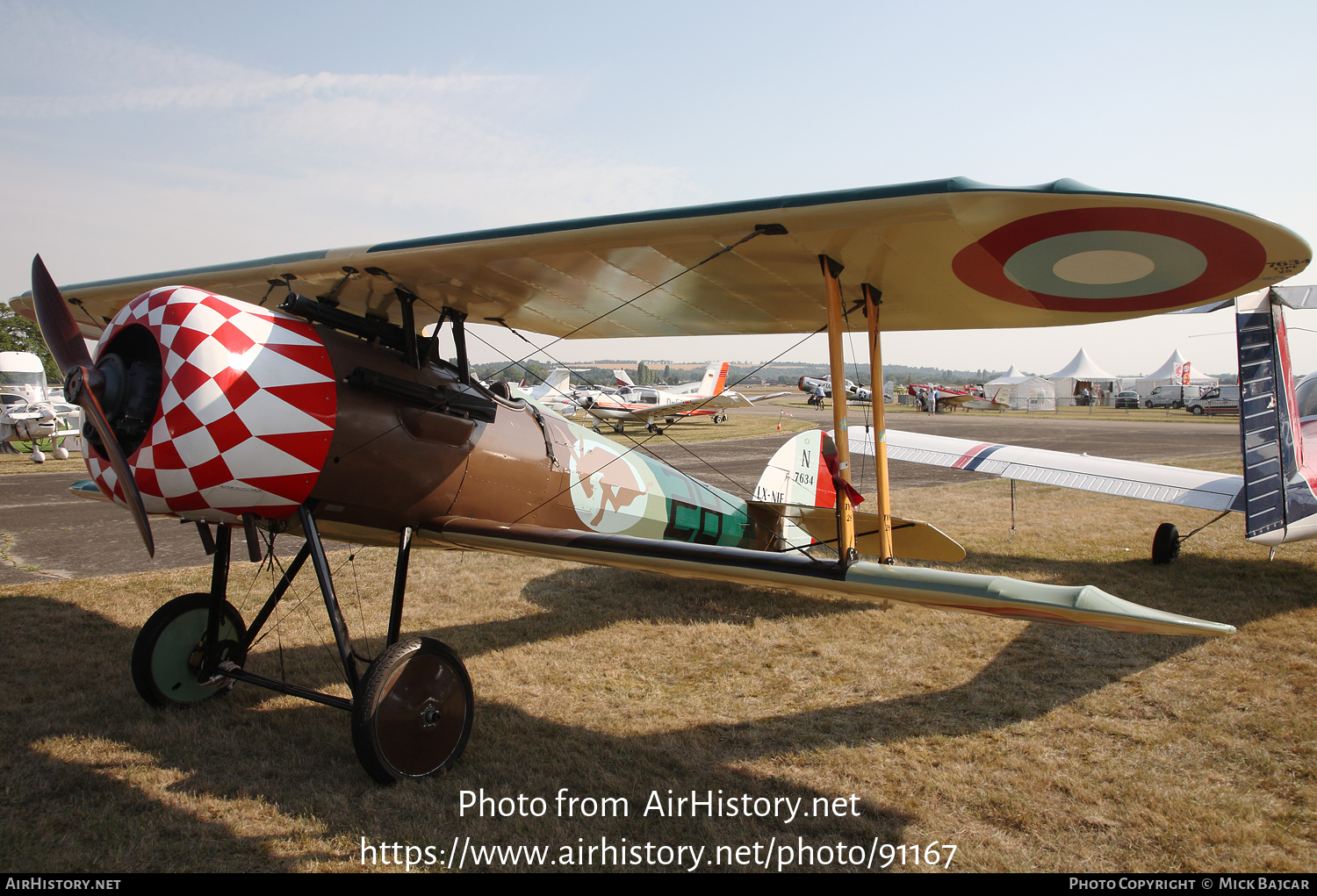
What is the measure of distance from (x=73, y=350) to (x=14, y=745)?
→ 6.70ft

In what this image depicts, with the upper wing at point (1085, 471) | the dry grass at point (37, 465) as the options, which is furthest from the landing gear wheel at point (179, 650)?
the dry grass at point (37, 465)

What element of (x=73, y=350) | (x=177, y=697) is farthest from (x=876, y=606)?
(x=73, y=350)

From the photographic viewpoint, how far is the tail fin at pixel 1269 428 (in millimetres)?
5719

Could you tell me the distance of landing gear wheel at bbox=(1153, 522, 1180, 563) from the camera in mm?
7062

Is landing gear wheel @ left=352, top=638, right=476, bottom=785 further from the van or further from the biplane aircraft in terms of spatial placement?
the van

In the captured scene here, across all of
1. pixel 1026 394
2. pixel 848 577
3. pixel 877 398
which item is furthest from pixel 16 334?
pixel 1026 394

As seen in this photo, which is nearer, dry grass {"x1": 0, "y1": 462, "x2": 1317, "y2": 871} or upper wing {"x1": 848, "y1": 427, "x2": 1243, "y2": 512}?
dry grass {"x1": 0, "y1": 462, "x2": 1317, "y2": 871}

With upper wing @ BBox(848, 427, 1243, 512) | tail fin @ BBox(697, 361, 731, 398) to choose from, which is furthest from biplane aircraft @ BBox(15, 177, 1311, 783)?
tail fin @ BBox(697, 361, 731, 398)

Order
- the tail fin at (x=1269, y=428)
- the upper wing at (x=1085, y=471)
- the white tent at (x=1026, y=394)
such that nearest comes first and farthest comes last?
the tail fin at (x=1269, y=428) → the upper wing at (x=1085, y=471) → the white tent at (x=1026, y=394)

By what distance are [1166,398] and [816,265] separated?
183 feet

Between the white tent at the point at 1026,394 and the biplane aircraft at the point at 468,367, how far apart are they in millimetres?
49941

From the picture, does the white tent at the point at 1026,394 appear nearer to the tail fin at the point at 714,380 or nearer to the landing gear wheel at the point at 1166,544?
the tail fin at the point at 714,380

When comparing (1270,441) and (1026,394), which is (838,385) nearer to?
(1270,441)
